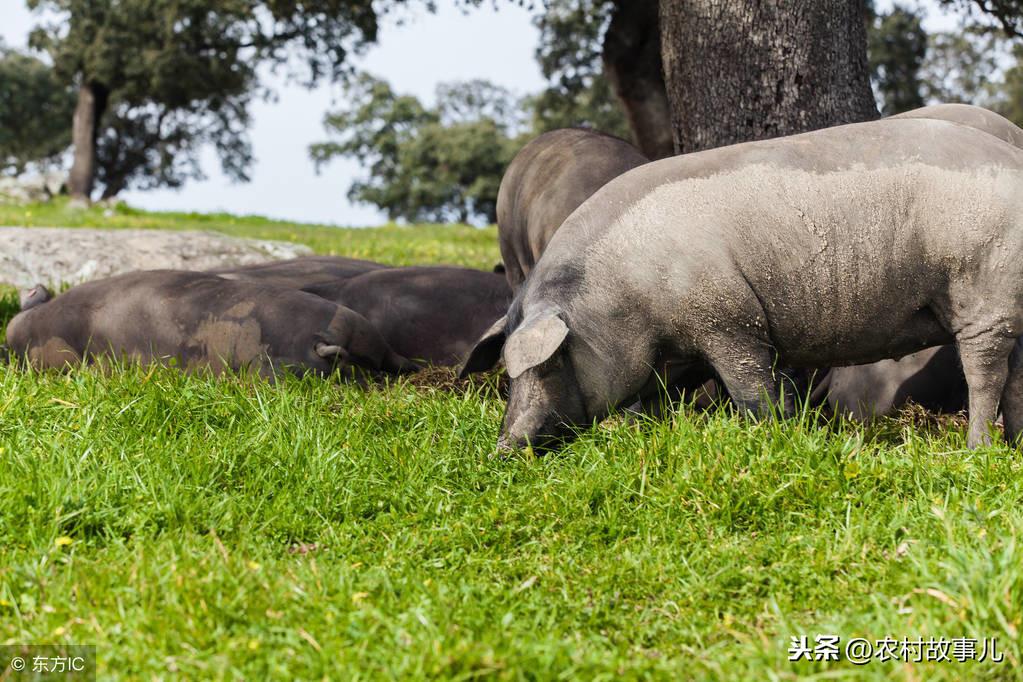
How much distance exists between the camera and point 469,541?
4.11 m

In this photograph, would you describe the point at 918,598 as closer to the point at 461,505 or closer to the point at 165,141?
the point at 461,505

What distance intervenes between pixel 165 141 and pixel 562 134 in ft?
126

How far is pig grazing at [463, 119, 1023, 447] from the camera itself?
4.98 m

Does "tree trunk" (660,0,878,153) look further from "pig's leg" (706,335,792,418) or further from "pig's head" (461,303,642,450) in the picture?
"pig's head" (461,303,642,450)

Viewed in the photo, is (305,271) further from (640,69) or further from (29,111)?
(29,111)

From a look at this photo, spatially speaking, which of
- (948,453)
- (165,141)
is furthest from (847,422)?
(165,141)

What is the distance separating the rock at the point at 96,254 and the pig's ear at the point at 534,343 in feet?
21.1

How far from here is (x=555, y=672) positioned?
9.78ft

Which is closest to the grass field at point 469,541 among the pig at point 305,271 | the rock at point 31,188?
the pig at point 305,271

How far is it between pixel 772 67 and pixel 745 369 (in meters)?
2.73

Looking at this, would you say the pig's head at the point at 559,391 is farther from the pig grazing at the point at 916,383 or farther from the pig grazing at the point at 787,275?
the pig grazing at the point at 916,383

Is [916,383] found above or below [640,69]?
below

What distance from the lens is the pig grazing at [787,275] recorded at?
498cm

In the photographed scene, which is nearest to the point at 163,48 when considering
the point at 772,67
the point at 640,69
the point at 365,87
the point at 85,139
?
the point at 85,139
